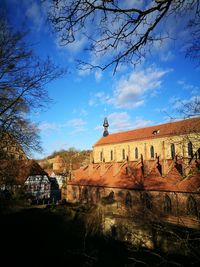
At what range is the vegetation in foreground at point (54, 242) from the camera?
45.7ft

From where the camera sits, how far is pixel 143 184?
25.6m

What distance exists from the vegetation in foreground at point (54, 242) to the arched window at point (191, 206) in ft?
24.3

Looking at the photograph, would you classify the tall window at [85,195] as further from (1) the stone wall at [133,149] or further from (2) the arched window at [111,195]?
(1) the stone wall at [133,149]

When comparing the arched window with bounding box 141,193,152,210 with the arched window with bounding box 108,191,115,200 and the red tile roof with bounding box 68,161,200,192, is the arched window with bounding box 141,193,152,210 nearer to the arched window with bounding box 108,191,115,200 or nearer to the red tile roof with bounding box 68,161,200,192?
the red tile roof with bounding box 68,161,200,192

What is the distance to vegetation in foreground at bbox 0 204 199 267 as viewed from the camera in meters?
13.9

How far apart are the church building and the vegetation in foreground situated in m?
2.43

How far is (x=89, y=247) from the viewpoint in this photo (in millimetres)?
17297

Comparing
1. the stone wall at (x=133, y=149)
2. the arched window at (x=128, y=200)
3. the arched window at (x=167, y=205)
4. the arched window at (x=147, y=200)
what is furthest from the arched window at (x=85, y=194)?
the arched window at (x=167, y=205)

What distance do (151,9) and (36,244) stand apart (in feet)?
56.9

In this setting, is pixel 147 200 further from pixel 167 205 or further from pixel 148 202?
pixel 167 205

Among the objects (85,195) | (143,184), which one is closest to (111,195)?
(143,184)

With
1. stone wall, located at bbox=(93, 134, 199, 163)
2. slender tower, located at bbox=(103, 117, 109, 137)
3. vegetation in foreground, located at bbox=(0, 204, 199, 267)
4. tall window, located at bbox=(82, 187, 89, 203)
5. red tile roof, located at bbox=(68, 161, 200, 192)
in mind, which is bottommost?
vegetation in foreground, located at bbox=(0, 204, 199, 267)

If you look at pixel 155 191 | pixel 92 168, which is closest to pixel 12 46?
pixel 155 191

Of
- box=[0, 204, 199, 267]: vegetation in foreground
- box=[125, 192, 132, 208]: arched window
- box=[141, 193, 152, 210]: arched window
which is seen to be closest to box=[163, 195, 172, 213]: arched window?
box=[141, 193, 152, 210]: arched window
